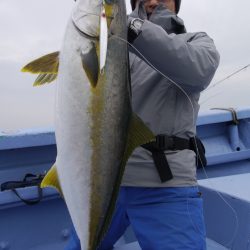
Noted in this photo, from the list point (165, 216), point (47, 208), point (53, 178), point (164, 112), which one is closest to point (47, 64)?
point (53, 178)

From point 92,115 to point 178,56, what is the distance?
0.61 metres

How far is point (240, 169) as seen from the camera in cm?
528

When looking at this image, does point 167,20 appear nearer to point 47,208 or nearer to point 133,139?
point 133,139

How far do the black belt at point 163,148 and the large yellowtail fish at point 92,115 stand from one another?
1.72ft

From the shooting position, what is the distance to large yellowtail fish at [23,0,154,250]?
75.6 inches

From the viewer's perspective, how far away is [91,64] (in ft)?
6.24

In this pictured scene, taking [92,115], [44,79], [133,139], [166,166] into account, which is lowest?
[166,166]

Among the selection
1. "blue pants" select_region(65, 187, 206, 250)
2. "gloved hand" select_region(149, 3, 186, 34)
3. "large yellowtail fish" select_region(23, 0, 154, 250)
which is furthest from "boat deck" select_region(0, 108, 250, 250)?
"gloved hand" select_region(149, 3, 186, 34)

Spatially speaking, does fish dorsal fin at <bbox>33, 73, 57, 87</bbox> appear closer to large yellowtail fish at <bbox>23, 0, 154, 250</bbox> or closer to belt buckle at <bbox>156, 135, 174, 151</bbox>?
large yellowtail fish at <bbox>23, 0, 154, 250</bbox>

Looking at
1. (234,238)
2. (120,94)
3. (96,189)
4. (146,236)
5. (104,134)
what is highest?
(120,94)

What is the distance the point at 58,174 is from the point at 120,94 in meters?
0.53

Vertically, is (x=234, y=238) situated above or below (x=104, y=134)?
below

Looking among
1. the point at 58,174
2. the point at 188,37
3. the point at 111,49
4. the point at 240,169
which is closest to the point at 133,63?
the point at 188,37

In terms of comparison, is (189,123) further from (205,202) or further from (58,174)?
(205,202)
